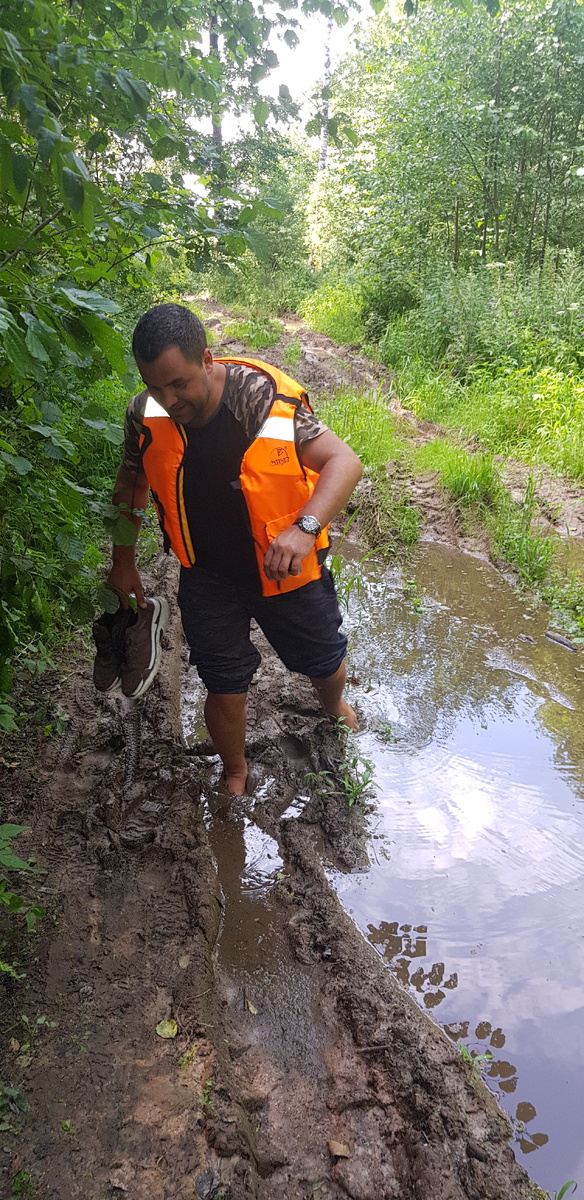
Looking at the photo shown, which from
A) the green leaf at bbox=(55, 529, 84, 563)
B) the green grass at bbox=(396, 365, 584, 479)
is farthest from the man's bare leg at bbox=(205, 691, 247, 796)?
the green grass at bbox=(396, 365, 584, 479)

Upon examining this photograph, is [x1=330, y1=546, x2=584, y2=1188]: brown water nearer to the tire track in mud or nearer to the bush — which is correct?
the tire track in mud

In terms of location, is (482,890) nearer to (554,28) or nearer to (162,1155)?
(162,1155)

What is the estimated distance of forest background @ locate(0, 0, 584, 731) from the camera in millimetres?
1757

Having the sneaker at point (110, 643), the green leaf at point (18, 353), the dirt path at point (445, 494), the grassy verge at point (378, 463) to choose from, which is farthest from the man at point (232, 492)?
the dirt path at point (445, 494)

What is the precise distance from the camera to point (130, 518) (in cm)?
266

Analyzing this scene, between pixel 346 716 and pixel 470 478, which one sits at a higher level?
pixel 470 478

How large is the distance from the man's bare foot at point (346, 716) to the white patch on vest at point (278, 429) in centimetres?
149

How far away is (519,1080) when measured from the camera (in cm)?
211

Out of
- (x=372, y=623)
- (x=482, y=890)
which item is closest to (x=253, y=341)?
(x=372, y=623)

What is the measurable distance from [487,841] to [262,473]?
179 cm

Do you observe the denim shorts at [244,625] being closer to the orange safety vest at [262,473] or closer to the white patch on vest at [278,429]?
the orange safety vest at [262,473]

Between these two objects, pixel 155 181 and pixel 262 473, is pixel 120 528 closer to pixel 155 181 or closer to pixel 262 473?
pixel 262 473

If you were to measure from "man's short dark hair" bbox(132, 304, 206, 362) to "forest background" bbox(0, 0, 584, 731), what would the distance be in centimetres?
12

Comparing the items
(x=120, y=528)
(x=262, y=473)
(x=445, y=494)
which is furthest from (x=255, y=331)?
(x=120, y=528)
